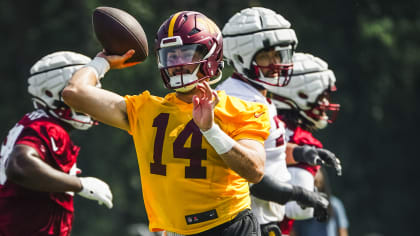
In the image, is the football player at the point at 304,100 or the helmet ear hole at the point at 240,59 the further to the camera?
the football player at the point at 304,100

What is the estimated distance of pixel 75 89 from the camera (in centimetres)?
337

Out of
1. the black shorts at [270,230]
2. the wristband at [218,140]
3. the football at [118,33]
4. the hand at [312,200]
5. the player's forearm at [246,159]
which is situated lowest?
the black shorts at [270,230]

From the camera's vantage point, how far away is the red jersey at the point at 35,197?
4.57m

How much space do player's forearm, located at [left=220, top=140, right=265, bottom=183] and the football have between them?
32.0 inches

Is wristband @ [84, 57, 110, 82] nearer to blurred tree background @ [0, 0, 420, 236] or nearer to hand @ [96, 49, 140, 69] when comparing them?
hand @ [96, 49, 140, 69]

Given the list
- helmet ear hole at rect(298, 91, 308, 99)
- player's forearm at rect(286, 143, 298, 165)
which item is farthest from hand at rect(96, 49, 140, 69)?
helmet ear hole at rect(298, 91, 308, 99)

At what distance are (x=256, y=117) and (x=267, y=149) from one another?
90 cm

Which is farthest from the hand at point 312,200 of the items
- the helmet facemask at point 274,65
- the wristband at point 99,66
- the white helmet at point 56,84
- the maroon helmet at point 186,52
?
the white helmet at point 56,84

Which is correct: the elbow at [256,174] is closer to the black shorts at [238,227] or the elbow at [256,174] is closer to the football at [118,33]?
the black shorts at [238,227]

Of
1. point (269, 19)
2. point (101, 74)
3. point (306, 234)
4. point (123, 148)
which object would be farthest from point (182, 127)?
point (123, 148)

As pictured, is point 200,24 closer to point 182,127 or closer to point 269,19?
point 182,127

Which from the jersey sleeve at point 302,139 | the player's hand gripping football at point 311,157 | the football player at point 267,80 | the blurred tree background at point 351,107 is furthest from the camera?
the blurred tree background at point 351,107

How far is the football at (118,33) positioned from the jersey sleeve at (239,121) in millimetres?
606

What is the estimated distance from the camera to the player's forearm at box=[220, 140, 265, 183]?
3205 mm
